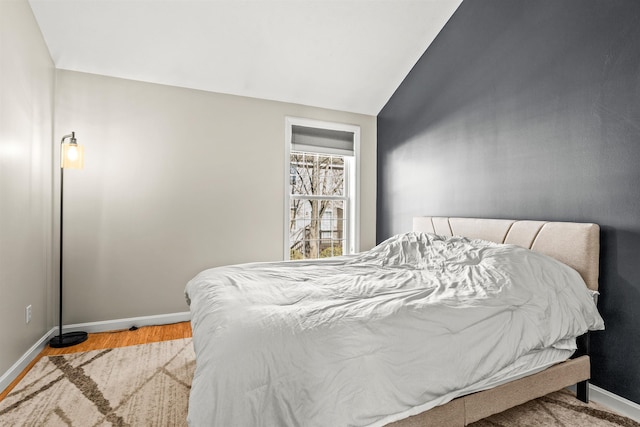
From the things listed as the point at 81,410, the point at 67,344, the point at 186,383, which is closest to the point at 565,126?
the point at 186,383

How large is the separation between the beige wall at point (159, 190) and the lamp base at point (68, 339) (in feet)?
0.54

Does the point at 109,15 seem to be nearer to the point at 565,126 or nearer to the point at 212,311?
the point at 212,311

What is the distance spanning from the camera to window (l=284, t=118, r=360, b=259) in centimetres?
390

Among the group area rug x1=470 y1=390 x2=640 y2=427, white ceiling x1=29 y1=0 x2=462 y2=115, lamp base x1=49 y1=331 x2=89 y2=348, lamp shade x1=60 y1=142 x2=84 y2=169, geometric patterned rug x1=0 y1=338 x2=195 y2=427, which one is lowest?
geometric patterned rug x1=0 y1=338 x2=195 y2=427

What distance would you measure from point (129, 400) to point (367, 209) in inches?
121

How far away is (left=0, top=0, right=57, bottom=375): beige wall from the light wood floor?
0.74ft

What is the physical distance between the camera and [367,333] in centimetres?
126

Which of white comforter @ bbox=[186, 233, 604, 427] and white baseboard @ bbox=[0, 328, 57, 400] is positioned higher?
white comforter @ bbox=[186, 233, 604, 427]

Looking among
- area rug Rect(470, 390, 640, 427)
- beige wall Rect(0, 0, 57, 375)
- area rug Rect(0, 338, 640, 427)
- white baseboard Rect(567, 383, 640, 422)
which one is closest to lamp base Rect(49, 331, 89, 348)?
beige wall Rect(0, 0, 57, 375)

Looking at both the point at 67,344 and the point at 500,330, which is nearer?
the point at 500,330

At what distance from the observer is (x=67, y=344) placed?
8.88 feet

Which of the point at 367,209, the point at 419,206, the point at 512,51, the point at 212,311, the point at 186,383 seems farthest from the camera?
the point at 367,209

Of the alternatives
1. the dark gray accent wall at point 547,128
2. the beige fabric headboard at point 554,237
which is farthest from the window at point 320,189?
the beige fabric headboard at point 554,237

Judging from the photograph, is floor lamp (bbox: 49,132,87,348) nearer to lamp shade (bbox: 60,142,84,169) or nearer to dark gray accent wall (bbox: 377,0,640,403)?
lamp shade (bbox: 60,142,84,169)
